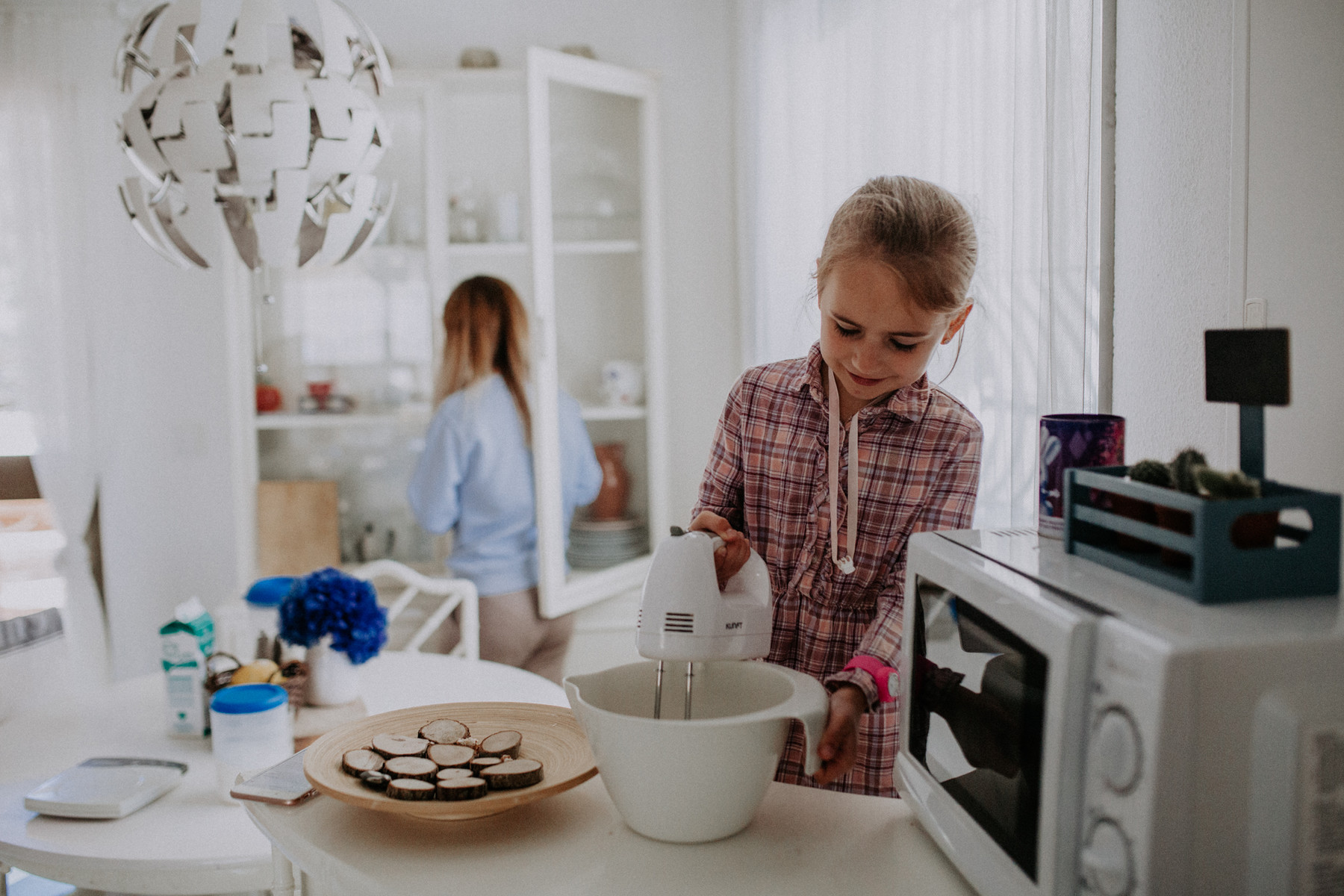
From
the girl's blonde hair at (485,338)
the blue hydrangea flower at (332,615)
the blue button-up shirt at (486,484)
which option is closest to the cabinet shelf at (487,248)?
the girl's blonde hair at (485,338)

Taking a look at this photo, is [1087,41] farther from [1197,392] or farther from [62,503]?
[62,503]

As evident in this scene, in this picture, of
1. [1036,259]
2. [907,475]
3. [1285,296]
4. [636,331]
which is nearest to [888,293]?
[907,475]

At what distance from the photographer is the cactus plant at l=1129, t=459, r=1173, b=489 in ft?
2.34

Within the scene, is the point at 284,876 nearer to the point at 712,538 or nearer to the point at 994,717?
the point at 712,538

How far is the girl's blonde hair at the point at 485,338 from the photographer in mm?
2723

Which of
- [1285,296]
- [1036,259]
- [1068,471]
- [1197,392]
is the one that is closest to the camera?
[1068,471]

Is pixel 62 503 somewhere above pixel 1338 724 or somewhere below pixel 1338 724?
below

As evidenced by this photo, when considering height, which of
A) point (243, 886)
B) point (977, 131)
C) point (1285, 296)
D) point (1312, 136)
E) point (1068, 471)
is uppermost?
point (977, 131)

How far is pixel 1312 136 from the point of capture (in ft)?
2.87

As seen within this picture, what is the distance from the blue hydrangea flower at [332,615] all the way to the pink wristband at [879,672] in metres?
1.02

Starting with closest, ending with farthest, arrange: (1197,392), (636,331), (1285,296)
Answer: (1285,296) → (1197,392) → (636,331)

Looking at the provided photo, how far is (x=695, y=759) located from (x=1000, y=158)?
109 centimetres

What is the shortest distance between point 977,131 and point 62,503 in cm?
316

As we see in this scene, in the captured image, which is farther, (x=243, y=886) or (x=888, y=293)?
(x=243, y=886)
